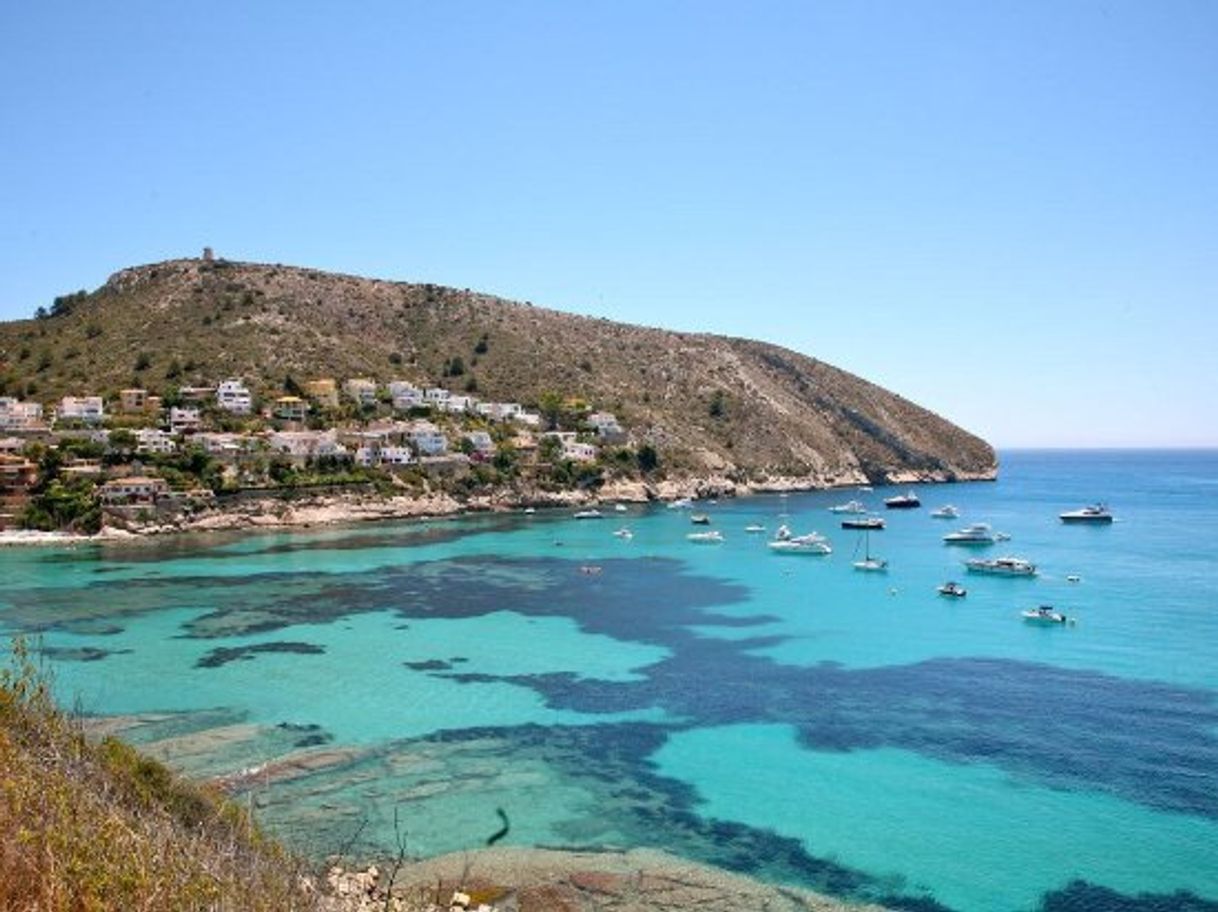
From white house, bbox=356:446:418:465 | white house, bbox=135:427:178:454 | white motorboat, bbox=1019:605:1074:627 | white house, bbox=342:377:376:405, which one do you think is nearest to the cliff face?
white house, bbox=342:377:376:405

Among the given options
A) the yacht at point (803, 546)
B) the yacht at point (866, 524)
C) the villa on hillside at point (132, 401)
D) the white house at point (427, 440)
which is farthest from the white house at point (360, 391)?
the yacht at point (866, 524)

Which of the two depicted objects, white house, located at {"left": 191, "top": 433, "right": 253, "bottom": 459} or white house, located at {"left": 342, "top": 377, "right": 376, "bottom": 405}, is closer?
white house, located at {"left": 191, "top": 433, "right": 253, "bottom": 459}

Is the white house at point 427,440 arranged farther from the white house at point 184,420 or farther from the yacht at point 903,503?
the yacht at point 903,503

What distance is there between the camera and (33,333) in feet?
362

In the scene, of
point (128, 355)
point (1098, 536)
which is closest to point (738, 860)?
point (1098, 536)

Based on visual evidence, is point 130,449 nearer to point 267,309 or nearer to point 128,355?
point 128,355

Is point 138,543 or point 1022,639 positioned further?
point 138,543

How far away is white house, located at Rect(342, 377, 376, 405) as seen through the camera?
341 feet

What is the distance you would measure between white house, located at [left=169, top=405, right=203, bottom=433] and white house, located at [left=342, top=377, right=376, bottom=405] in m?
18.4

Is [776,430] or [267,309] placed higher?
[267,309]

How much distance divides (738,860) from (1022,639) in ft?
93.6

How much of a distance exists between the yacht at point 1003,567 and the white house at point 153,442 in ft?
225

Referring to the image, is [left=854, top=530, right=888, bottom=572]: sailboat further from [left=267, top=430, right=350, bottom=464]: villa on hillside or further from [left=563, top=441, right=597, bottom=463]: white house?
[left=267, top=430, right=350, bottom=464]: villa on hillside

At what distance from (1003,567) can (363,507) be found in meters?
57.0
